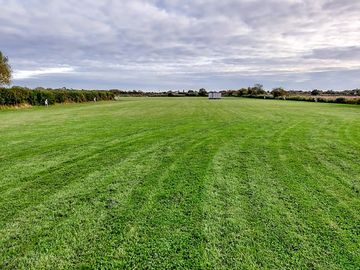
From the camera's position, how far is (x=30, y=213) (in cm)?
368

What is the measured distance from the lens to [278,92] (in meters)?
62.2

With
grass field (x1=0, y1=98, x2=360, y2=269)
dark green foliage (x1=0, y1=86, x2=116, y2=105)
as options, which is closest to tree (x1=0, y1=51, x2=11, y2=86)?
dark green foliage (x1=0, y1=86, x2=116, y2=105)

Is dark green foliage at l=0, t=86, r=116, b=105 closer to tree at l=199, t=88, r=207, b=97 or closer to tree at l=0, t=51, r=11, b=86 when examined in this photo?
tree at l=0, t=51, r=11, b=86

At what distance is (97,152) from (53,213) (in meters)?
3.47

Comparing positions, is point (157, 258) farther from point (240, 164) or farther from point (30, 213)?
point (240, 164)

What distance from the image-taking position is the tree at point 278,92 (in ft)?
201

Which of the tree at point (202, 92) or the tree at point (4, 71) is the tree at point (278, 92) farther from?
the tree at point (4, 71)

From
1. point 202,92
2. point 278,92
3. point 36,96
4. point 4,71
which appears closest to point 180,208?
point 36,96

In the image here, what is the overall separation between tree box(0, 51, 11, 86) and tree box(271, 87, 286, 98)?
167ft

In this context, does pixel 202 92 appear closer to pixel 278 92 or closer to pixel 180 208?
pixel 278 92

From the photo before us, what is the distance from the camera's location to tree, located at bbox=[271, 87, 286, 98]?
2415 inches

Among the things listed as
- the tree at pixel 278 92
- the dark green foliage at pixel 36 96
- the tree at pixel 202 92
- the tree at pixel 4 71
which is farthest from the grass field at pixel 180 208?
the tree at pixel 202 92

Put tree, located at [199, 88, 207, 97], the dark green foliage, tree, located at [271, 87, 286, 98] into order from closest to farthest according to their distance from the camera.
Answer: the dark green foliage < tree, located at [271, 87, 286, 98] < tree, located at [199, 88, 207, 97]

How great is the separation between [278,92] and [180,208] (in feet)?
208
